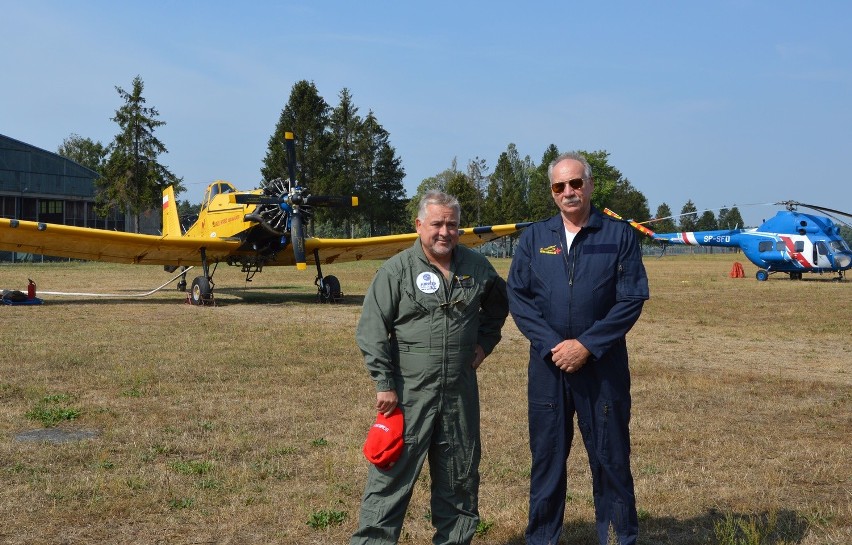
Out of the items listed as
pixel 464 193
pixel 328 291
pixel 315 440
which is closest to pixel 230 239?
pixel 328 291

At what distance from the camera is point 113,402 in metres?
7.20

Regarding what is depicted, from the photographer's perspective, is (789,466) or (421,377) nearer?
(421,377)

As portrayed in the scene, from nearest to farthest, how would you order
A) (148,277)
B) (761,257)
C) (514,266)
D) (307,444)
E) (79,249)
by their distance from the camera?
(514,266) → (307,444) → (79,249) → (761,257) → (148,277)

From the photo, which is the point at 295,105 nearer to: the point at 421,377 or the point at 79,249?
the point at 79,249

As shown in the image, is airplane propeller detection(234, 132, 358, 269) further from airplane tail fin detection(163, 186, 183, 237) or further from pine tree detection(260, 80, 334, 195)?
pine tree detection(260, 80, 334, 195)

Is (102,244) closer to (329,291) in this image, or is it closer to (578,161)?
(329,291)

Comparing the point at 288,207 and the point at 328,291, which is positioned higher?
the point at 288,207

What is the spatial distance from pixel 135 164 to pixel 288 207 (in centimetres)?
3341

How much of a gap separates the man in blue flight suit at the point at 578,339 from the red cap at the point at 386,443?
68 centimetres

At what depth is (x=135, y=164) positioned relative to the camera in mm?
47938

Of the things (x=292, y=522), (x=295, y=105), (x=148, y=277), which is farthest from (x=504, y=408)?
(x=295, y=105)

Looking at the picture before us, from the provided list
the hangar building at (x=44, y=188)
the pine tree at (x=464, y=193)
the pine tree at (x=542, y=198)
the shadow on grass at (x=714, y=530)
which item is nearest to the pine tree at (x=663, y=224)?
the pine tree at (x=542, y=198)

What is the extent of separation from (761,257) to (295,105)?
4254 centimetres

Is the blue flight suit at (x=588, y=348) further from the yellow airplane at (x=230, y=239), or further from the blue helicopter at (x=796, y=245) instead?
the blue helicopter at (x=796, y=245)
